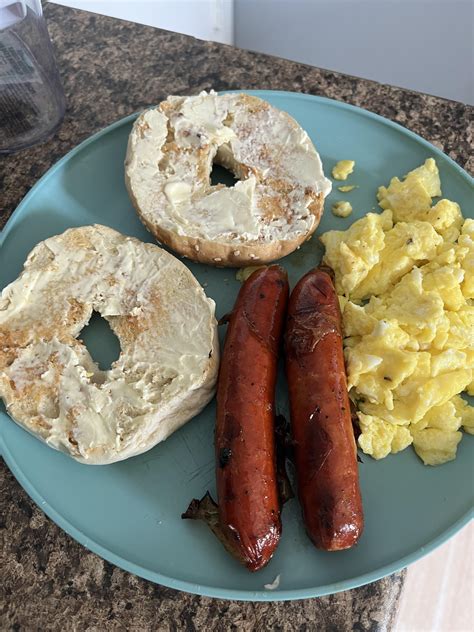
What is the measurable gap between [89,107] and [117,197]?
727mm

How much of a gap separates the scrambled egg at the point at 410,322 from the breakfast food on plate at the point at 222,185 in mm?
219

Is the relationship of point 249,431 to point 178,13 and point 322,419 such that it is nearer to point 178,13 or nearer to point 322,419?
point 322,419

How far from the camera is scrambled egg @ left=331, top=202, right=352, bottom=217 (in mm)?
2312

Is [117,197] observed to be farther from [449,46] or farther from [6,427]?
[449,46]

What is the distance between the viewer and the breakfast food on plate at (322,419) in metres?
1.60

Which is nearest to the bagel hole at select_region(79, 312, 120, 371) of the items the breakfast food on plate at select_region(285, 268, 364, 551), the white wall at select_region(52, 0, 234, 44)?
the breakfast food on plate at select_region(285, 268, 364, 551)

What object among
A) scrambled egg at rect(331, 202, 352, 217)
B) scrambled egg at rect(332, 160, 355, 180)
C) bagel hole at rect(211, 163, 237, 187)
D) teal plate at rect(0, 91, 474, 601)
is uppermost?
scrambled egg at rect(332, 160, 355, 180)

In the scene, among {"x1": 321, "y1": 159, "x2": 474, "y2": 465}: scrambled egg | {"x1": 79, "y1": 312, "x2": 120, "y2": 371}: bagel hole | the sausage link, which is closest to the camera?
the sausage link

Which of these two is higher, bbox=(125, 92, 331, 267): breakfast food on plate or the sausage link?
bbox=(125, 92, 331, 267): breakfast food on plate

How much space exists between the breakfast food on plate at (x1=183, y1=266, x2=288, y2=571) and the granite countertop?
0.26m

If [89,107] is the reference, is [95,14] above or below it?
above

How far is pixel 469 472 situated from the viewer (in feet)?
5.87

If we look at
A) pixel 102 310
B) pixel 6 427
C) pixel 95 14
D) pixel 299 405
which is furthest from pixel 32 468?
pixel 95 14

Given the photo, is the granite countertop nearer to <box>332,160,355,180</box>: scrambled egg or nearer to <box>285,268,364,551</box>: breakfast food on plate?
<box>285,268,364,551</box>: breakfast food on plate
